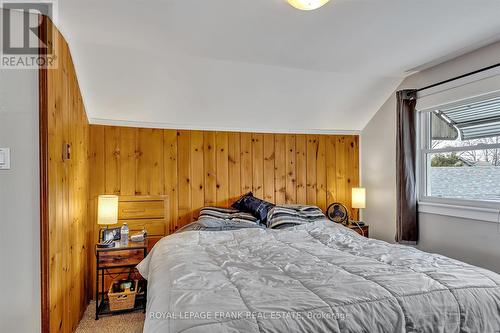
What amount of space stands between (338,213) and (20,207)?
2999 mm

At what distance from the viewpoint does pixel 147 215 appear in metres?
3.18

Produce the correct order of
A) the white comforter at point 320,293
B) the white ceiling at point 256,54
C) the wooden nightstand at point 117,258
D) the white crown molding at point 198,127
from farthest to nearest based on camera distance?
the white crown molding at point 198,127 → the wooden nightstand at point 117,258 → the white ceiling at point 256,54 → the white comforter at point 320,293

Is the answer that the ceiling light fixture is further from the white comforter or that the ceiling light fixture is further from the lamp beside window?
the lamp beside window

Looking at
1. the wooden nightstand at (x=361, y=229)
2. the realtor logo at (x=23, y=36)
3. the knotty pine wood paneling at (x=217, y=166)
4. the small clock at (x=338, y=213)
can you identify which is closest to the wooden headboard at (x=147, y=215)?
the knotty pine wood paneling at (x=217, y=166)

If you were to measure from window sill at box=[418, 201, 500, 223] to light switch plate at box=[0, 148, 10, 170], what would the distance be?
327 cm

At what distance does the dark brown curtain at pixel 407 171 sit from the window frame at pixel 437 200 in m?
0.07

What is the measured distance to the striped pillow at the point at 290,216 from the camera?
295cm

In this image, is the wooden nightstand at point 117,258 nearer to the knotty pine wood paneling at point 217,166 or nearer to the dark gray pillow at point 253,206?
the knotty pine wood paneling at point 217,166

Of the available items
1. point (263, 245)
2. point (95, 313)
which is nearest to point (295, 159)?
point (263, 245)

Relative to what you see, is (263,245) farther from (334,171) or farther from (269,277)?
(334,171)

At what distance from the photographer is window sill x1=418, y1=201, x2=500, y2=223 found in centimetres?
237

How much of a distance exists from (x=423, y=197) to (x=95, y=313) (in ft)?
10.6

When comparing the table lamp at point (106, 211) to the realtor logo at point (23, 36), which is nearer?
the realtor logo at point (23, 36)

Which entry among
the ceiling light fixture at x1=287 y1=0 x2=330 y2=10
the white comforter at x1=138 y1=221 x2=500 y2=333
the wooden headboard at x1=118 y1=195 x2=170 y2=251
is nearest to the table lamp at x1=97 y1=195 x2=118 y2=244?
the wooden headboard at x1=118 y1=195 x2=170 y2=251
